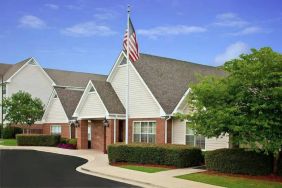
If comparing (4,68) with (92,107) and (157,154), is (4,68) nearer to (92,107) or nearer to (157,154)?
(92,107)

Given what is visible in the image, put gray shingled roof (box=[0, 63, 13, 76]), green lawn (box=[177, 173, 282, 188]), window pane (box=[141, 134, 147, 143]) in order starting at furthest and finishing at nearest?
gray shingled roof (box=[0, 63, 13, 76])
window pane (box=[141, 134, 147, 143])
green lawn (box=[177, 173, 282, 188])

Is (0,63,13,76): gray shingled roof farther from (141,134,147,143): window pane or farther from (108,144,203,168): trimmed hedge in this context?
(108,144,203,168): trimmed hedge

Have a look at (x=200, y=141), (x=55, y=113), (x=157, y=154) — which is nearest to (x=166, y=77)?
(x=200, y=141)

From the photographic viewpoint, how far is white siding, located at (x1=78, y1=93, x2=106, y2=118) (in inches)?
1361

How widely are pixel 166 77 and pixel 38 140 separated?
731 inches

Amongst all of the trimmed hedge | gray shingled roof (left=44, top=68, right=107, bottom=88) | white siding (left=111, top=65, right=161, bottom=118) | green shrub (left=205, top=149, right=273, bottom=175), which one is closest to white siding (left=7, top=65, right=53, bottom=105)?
gray shingled roof (left=44, top=68, right=107, bottom=88)

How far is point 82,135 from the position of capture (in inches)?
1497

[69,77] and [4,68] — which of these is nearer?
[69,77]

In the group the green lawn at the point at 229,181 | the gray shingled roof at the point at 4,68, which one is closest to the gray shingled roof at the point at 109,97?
the green lawn at the point at 229,181

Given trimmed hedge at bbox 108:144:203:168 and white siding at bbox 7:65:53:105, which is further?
white siding at bbox 7:65:53:105

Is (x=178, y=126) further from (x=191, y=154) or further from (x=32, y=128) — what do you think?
(x=32, y=128)

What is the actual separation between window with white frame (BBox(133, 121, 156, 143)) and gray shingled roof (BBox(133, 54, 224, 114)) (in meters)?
2.23

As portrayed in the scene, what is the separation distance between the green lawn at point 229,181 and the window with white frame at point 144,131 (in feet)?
37.0

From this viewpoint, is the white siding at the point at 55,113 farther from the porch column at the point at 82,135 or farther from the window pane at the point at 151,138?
the window pane at the point at 151,138
